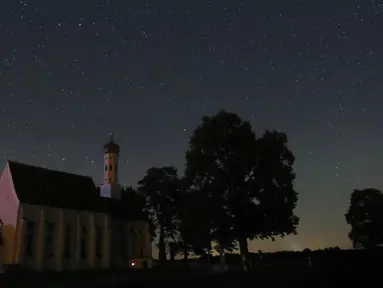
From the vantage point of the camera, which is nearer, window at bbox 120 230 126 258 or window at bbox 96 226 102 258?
window at bbox 96 226 102 258

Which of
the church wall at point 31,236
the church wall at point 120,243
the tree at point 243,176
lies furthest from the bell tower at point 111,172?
the tree at point 243,176

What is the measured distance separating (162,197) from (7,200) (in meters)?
24.8

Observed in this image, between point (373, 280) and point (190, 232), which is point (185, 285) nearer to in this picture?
point (373, 280)

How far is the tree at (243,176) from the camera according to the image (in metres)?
37.7

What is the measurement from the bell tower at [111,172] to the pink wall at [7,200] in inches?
638

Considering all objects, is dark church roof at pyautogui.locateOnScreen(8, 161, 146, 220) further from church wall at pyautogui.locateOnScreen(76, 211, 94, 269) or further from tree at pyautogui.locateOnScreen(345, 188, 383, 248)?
tree at pyautogui.locateOnScreen(345, 188, 383, 248)

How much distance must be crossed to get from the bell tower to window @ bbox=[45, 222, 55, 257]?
14.7 meters

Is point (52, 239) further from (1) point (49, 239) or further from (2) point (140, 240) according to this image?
(2) point (140, 240)

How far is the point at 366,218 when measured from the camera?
6662cm

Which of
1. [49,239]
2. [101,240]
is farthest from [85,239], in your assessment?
[49,239]

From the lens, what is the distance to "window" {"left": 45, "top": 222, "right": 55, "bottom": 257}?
51.1 metres

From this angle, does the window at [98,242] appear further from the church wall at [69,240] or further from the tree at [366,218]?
the tree at [366,218]

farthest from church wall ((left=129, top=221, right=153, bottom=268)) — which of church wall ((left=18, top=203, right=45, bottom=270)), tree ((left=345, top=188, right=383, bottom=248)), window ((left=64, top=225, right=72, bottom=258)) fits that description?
tree ((left=345, top=188, right=383, bottom=248))

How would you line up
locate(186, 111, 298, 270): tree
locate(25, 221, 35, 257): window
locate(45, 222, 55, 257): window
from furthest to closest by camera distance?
locate(45, 222, 55, 257): window, locate(25, 221, 35, 257): window, locate(186, 111, 298, 270): tree
